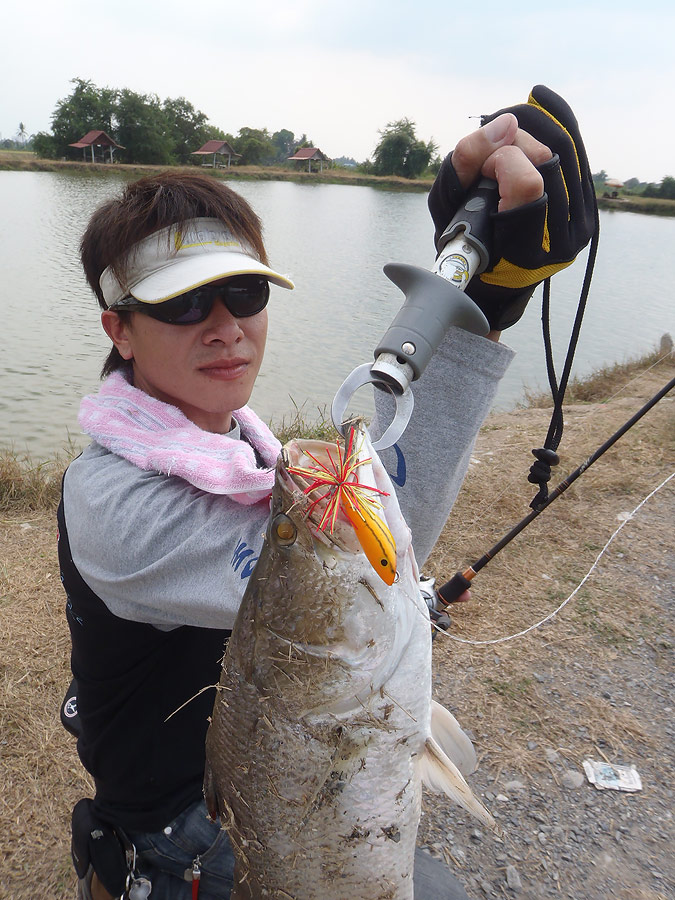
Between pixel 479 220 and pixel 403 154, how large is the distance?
75.4m

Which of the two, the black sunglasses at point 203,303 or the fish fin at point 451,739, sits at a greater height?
the black sunglasses at point 203,303

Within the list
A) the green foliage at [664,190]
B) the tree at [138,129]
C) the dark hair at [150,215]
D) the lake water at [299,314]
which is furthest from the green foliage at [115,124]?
the dark hair at [150,215]

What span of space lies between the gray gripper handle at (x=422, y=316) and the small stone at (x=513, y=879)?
2119 mm

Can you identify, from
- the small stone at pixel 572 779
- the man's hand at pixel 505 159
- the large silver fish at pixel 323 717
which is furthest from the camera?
the small stone at pixel 572 779

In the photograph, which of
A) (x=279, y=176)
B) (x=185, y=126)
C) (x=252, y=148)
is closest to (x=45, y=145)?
(x=185, y=126)

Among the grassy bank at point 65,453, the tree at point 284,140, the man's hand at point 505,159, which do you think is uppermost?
the tree at point 284,140

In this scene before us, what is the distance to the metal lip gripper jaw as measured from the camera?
1.20 metres

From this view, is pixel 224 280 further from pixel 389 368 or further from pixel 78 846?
pixel 78 846

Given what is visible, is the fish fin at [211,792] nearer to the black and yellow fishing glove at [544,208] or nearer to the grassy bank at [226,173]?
the black and yellow fishing glove at [544,208]

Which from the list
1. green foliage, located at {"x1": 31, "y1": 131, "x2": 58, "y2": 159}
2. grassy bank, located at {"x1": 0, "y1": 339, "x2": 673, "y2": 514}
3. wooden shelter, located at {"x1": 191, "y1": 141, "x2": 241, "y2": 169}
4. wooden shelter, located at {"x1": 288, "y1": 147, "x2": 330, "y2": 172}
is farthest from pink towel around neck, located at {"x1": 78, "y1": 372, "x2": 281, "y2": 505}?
wooden shelter, located at {"x1": 288, "y1": 147, "x2": 330, "y2": 172}

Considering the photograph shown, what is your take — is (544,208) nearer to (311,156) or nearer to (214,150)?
(214,150)

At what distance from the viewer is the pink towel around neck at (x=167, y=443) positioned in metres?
1.38

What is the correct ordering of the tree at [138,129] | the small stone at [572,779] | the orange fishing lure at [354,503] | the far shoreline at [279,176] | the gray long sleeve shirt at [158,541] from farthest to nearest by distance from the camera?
the tree at [138,129] → the far shoreline at [279,176] → the small stone at [572,779] → the gray long sleeve shirt at [158,541] → the orange fishing lure at [354,503]

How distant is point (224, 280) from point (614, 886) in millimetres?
2524
